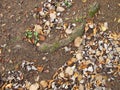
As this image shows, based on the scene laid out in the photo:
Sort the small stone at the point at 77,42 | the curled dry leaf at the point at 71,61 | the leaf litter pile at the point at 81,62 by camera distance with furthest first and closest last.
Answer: the small stone at the point at 77,42 < the curled dry leaf at the point at 71,61 < the leaf litter pile at the point at 81,62

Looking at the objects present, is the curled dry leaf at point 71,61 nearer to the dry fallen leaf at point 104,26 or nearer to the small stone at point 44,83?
the small stone at point 44,83

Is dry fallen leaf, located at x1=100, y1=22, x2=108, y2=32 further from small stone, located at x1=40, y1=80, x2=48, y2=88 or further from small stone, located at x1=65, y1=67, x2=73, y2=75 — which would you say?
small stone, located at x1=40, y1=80, x2=48, y2=88

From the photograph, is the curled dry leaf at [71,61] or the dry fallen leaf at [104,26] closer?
the curled dry leaf at [71,61]

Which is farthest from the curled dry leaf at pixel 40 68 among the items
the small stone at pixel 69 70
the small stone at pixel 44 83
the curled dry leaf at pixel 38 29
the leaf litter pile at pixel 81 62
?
the curled dry leaf at pixel 38 29

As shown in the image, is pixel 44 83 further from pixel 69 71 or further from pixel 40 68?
pixel 69 71

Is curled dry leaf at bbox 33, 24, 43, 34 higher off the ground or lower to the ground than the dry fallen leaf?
higher

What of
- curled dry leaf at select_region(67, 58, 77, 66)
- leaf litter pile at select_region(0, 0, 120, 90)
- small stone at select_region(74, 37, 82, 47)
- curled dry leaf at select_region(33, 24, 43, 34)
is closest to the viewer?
leaf litter pile at select_region(0, 0, 120, 90)

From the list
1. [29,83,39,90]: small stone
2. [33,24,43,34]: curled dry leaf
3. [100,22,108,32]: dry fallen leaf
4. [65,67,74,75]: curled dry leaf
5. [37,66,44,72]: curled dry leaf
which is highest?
[33,24,43,34]: curled dry leaf

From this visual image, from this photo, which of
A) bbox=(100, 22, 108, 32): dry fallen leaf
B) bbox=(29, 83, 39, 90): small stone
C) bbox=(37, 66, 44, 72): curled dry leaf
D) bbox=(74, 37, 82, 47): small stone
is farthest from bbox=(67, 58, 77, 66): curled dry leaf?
bbox=(100, 22, 108, 32): dry fallen leaf

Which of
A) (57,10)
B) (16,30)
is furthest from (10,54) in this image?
(57,10)
